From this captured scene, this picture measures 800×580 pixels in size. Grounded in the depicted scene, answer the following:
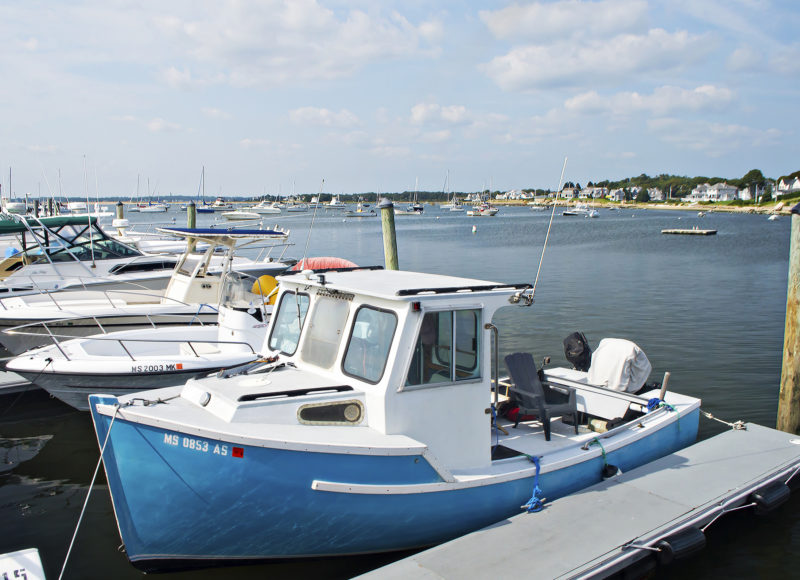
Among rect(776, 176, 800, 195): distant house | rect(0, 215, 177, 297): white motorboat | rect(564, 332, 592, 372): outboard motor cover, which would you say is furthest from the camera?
rect(776, 176, 800, 195): distant house

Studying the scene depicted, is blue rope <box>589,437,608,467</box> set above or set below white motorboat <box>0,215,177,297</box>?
below

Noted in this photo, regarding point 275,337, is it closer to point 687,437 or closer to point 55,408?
point 687,437

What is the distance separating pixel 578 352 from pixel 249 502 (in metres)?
6.53

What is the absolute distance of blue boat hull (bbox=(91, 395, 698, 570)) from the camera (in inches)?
207

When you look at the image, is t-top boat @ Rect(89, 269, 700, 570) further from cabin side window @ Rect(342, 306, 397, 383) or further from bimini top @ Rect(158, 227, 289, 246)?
bimini top @ Rect(158, 227, 289, 246)

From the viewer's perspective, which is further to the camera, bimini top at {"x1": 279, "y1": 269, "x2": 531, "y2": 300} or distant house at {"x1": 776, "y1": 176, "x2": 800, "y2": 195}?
distant house at {"x1": 776, "y1": 176, "x2": 800, "y2": 195}

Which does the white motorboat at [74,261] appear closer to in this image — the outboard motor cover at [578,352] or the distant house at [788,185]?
the outboard motor cover at [578,352]

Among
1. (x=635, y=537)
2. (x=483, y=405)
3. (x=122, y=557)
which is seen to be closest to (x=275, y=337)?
(x=483, y=405)

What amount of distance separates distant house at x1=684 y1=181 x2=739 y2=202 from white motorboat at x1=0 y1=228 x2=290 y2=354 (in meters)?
169

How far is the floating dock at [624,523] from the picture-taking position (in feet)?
17.6

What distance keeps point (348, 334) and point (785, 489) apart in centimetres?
551

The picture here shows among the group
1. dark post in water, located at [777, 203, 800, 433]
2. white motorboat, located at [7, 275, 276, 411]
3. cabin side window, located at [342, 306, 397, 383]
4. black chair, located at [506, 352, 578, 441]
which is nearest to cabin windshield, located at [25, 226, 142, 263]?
white motorboat, located at [7, 275, 276, 411]

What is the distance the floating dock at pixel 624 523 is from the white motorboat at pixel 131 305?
8.65 m

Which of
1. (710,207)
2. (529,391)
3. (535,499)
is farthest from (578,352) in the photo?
(710,207)
